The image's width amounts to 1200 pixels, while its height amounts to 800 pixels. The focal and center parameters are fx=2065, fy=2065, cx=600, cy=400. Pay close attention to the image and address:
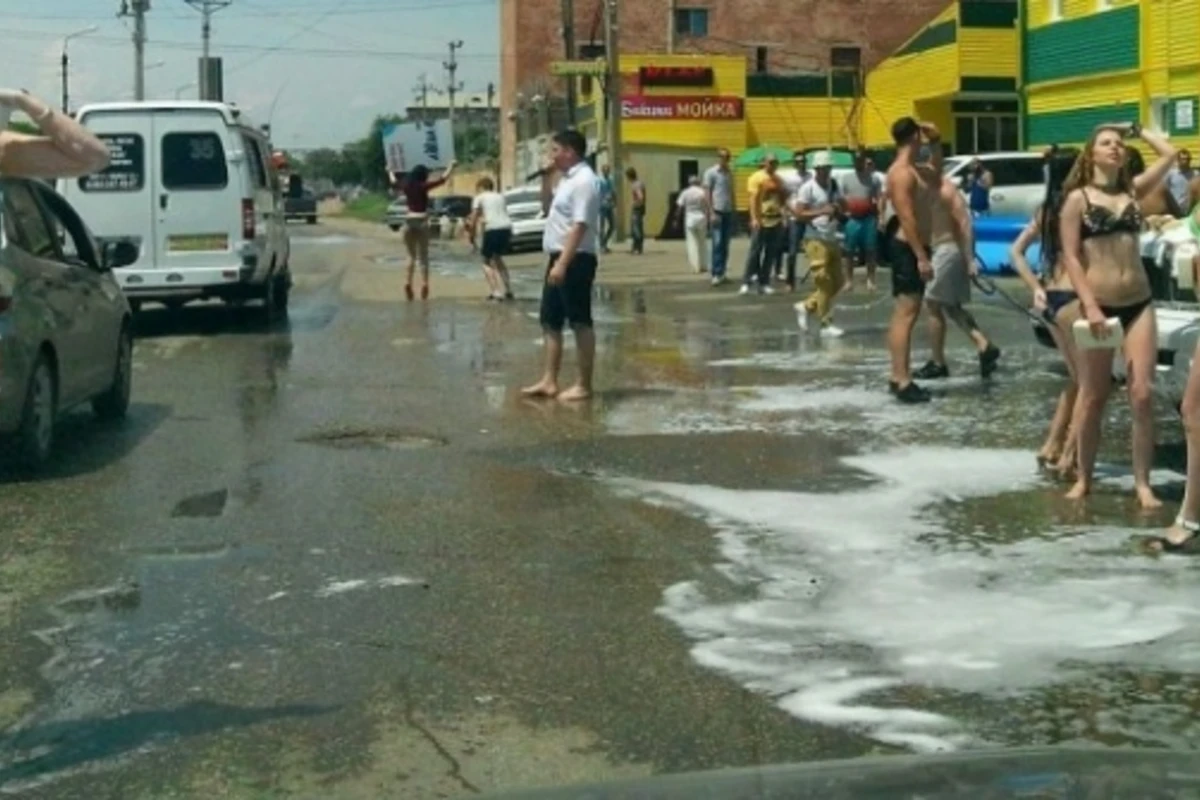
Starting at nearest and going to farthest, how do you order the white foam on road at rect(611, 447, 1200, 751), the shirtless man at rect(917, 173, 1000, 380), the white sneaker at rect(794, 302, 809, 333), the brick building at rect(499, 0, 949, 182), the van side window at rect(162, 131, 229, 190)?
the white foam on road at rect(611, 447, 1200, 751)
the shirtless man at rect(917, 173, 1000, 380)
the white sneaker at rect(794, 302, 809, 333)
the van side window at rect(162, 131, 229, 190)
the brick building at rect(499, 0, 949, 182)

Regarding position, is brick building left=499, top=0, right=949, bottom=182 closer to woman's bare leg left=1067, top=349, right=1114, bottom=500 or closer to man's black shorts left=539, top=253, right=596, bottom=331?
man's black shorts left=539, top=253, right=596, bottom=331

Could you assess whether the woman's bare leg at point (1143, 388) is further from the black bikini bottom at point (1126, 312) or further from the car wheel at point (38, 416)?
the car wheel at point (38, 416)

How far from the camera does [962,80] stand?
45031 mm

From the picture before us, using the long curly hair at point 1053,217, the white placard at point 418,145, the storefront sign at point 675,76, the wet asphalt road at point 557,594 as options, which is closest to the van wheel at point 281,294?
the wet asphalt road at point 557,594

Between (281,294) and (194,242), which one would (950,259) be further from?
(281,294)

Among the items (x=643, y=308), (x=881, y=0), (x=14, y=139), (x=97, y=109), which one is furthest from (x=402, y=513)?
(x=881, y=0)

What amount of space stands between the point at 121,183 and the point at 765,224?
8.22 m

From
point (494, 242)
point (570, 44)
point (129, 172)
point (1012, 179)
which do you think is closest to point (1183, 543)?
point (129, 172)

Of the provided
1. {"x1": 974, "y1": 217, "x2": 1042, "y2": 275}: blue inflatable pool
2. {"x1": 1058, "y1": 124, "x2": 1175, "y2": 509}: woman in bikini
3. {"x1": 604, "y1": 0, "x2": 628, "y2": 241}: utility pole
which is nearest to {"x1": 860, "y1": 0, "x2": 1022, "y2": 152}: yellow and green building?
{"x1": 604, "y1": 0, "x2": 628, "y2": 241}: utility pole

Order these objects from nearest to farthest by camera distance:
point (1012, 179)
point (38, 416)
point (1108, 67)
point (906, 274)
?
point (38, 416) < point (906, 274) < point (1012, 179) < point (1108, 67)

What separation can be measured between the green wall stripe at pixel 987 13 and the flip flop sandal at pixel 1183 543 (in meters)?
37.7

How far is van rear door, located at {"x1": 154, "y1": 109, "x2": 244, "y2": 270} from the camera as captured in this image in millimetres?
19266

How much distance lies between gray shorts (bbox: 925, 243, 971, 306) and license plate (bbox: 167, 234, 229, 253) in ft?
26.6

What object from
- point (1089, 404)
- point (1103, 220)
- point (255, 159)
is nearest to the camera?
point (1103, 220)
